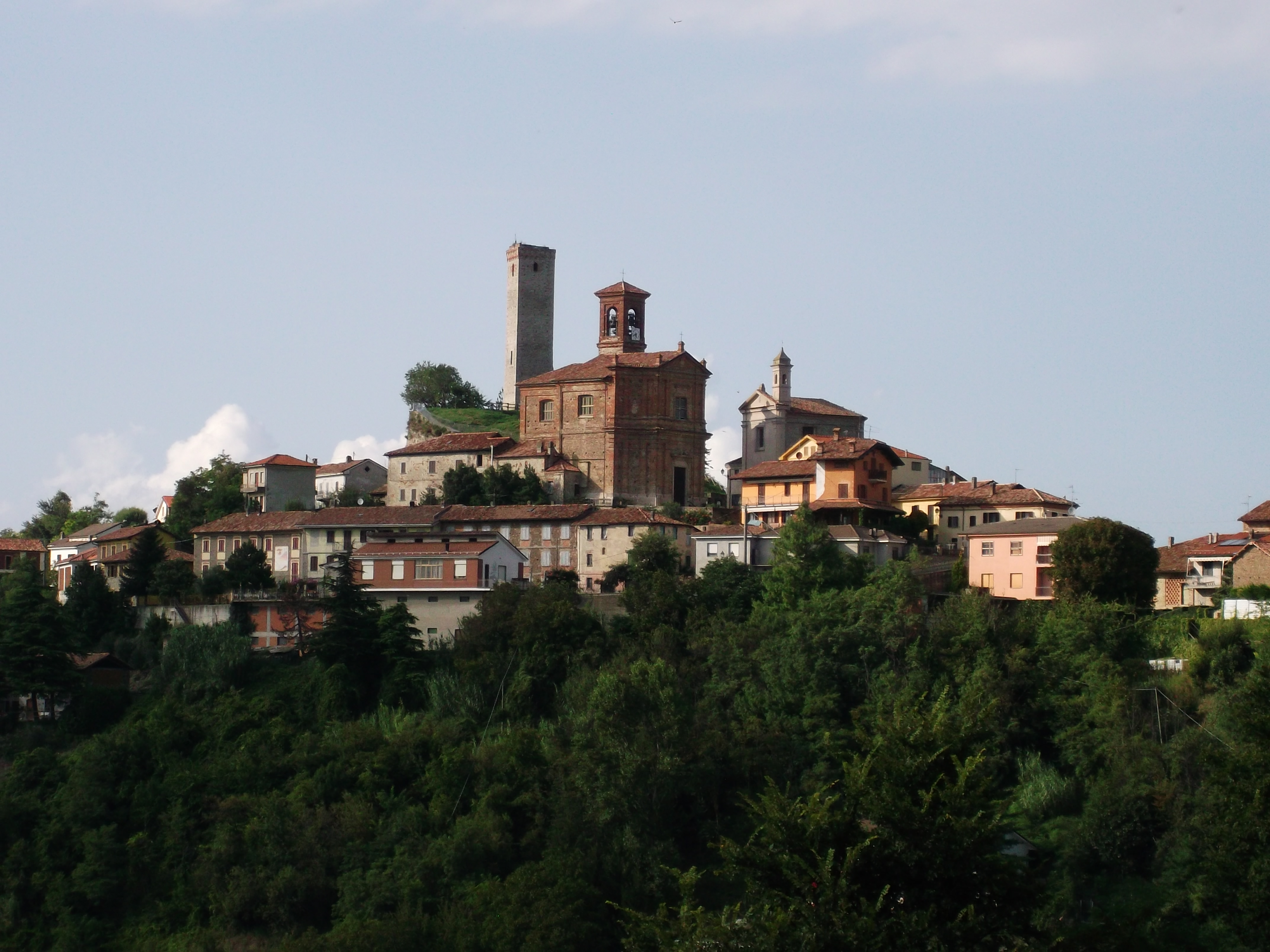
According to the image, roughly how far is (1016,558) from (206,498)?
33.9m

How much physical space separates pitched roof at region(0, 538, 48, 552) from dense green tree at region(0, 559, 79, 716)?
77.7ft

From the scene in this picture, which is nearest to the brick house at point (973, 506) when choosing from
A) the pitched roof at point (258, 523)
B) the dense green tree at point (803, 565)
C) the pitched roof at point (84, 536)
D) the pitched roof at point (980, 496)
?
the pitched roof at point (980, 496)

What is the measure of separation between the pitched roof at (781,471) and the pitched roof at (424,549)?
1035 centimetres

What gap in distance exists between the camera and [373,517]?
6191 cm

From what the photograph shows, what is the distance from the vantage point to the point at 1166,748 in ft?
143

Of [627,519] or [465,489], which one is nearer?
[627,519]

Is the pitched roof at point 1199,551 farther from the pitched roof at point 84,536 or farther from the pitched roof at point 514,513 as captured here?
the pitched roof at point 84,536

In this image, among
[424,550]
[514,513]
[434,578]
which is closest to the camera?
[434,578]

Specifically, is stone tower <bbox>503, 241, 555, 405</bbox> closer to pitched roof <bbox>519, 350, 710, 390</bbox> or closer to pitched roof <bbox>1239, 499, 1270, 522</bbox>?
pitched roof <bbox>519, 350, 710, 390</bbox>

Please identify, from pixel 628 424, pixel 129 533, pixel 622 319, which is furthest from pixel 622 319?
pixel 129 533

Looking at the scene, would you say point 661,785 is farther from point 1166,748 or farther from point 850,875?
point 850,875

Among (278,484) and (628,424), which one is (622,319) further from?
(278,484)

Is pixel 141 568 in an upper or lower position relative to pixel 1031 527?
lower

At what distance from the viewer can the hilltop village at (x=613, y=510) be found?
5628cm
